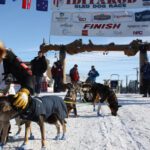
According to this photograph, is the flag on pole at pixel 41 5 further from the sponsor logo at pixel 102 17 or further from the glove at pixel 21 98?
the glove at pixel 21 98

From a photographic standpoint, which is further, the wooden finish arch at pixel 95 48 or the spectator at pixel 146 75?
the wooden finish arch at pixel 95 48

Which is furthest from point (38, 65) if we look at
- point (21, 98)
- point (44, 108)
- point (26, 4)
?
point (21, 98)

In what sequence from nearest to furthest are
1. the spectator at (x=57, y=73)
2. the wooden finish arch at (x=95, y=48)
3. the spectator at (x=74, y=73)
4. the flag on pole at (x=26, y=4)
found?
the spectator at (x=74, y=73) < the spectator at (x=57, y=73) < the flag on pole at (x=26, y=4) < the wooden finish arch at (x=95, y=48)

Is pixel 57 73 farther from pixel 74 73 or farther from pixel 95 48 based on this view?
pixel 95 48

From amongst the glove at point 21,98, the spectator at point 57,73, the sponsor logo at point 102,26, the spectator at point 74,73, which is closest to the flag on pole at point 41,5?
the sponsor logo at point 102,26

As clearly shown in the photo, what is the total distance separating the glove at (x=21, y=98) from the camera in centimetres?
607

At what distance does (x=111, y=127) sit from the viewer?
961 cm

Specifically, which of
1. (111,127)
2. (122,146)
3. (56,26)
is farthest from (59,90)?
(122,146)

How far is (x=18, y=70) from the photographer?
20.0 feet

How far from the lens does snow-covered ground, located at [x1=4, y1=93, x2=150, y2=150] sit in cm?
741

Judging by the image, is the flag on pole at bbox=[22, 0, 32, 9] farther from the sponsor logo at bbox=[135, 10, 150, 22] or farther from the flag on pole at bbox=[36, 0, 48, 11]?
the sponsor logo at bbox=[135, 10, 150, 22]

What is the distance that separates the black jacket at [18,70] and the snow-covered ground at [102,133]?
1403 mm

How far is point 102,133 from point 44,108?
2171mm

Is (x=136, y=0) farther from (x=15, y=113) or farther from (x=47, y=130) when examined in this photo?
(x=15, y=113)
